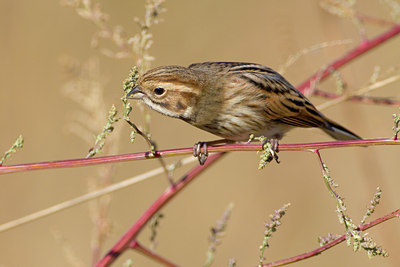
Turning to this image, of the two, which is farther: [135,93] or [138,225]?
[135,93]

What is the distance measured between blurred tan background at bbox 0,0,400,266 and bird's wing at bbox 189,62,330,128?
631 mm

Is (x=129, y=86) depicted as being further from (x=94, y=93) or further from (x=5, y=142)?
(x=5, y=142)

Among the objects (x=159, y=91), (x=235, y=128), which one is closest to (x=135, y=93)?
(x=159, y=91)

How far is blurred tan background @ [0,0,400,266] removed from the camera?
6.96 m

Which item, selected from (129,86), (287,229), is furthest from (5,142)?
(129,86)

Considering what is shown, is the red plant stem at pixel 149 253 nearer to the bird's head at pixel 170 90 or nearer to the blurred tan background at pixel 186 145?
the bird's head at pixel 170 90

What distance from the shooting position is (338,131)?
496cm

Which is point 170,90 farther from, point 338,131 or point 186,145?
point 186,145

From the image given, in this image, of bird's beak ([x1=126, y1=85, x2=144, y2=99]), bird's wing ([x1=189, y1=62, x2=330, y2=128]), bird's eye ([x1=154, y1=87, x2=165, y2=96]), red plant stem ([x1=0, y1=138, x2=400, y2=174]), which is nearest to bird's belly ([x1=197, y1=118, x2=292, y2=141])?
bird's wing ([x1=189, y1=62, x2=330, y2=128])

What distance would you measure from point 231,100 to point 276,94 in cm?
40

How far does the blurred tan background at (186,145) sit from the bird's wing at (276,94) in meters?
0.63

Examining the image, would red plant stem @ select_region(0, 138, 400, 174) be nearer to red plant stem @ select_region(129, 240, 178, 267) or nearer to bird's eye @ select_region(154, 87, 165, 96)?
red plant stem @ select_region(129, 240, 178, 267)

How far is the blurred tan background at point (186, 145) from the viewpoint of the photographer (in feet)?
22.8

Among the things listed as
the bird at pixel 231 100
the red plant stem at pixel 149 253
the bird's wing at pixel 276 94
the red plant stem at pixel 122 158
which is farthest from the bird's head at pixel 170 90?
the red plant stem at pixel 122 158
